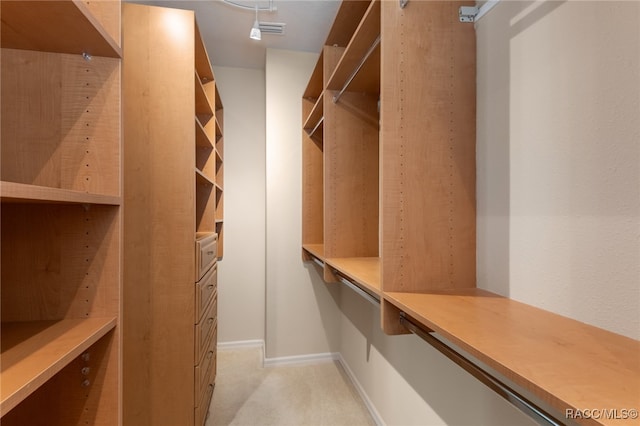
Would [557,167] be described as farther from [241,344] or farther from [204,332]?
[241,344]

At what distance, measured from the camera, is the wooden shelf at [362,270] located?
1.19 m

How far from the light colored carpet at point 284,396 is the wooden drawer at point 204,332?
497mm

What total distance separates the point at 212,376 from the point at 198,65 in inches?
89.3

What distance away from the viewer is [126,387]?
158 centimetres

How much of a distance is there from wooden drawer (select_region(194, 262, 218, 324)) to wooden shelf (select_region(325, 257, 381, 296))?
0.76 meters

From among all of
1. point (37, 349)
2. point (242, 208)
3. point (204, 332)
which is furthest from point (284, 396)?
point (37, 349)

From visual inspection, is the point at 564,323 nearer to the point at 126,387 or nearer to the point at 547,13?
the point at 547,13

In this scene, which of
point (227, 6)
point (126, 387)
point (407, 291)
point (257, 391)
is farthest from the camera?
point (257, 391)

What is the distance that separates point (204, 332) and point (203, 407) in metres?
0.44

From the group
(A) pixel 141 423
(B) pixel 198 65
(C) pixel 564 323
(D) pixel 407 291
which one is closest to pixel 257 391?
(A) pixel 141 423

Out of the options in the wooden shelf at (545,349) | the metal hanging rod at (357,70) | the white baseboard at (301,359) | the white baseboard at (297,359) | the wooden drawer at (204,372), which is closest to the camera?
the wooden shelf at (545,349)

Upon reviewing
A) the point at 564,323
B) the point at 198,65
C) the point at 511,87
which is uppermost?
the point at 198,65

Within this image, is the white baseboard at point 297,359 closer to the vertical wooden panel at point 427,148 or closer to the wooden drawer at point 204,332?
the wooden drawer at point 204,332

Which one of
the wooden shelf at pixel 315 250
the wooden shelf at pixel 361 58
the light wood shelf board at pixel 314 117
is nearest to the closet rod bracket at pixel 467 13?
the wooden shelf at pixel 361 58
